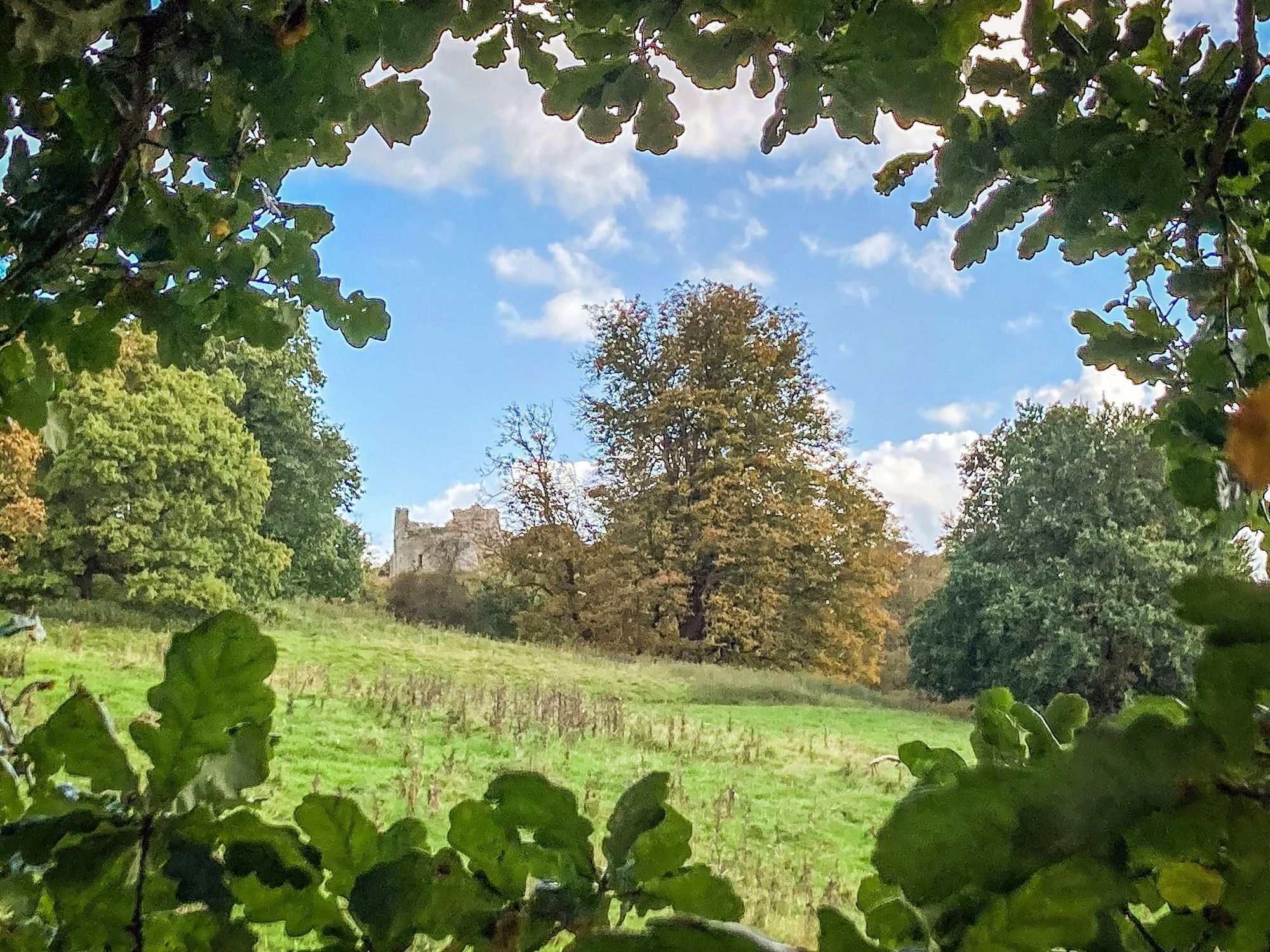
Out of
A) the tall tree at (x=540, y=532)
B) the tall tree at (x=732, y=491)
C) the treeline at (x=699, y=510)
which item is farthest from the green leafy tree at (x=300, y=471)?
the tall tree at (x=732, y=491)

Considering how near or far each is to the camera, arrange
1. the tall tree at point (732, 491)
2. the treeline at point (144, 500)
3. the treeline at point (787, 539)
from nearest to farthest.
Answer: the treeline at point (144, 500)
the treeline at point (787, 539)
the tall tree at point (732, 491)

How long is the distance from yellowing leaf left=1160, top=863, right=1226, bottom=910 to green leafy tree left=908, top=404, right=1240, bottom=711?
297cm

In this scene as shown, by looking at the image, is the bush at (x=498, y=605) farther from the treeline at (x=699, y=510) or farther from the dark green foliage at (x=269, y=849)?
the dark green foliage at (x=269, y=849)

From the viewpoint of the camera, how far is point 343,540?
4.71m

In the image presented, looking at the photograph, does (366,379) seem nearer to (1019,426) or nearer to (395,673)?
(395,673)

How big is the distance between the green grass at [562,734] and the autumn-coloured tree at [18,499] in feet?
1.49

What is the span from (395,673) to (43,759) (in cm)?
258

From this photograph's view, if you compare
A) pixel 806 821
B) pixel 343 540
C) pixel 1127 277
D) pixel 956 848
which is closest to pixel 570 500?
pixel 343 540

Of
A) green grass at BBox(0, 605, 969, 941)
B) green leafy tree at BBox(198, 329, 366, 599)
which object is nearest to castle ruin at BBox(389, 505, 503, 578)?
green leafy tree at BBox(198, 329, 366, 599)

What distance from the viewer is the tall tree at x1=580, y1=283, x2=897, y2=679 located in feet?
15.6

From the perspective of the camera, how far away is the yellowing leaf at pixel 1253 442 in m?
0.13

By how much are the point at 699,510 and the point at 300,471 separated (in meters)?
2.34

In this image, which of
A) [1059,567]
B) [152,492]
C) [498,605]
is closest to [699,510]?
[498,605]

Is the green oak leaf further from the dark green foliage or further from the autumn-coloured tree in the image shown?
the autumn-coloured tree
